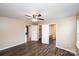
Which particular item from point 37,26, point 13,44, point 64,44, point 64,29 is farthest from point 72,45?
point 37,26

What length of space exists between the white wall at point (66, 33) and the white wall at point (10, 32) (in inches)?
114

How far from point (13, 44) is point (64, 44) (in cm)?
349

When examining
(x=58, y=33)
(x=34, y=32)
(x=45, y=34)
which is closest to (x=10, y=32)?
(x=45, y=34)

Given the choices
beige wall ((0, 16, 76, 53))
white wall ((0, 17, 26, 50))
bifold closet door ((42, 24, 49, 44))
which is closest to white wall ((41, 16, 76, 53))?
beige wall ((0, 16, 76, 53))

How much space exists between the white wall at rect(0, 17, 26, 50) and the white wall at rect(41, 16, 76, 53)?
9.52 feet

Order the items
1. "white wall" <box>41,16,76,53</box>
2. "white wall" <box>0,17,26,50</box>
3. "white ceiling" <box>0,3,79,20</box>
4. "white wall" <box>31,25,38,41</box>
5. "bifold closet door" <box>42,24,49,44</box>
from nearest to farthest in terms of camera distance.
Result: "white ceiling" <box>0,3,79,20</box>
"white wall" <box>41,16,76,53</box>
"white wall" <box>0,17,26,50</box>
"bifold closet door" <box>42,24,49,44</box>
"white wall" <box>31,25,38,41</box>

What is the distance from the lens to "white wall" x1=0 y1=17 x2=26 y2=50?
5017 mm

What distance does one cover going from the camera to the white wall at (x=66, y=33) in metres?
4.65

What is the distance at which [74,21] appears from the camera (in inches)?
180

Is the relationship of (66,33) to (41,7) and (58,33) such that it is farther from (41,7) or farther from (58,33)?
(41,7)

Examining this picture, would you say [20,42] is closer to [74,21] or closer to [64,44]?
[64,44]

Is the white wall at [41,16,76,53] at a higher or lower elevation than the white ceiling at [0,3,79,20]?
lower

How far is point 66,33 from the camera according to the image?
5.12 metres

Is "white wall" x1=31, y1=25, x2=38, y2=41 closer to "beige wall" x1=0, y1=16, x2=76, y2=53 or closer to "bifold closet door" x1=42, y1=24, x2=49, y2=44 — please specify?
"bifold closet door" x1=42, y1=24, x2=49, y2=44
